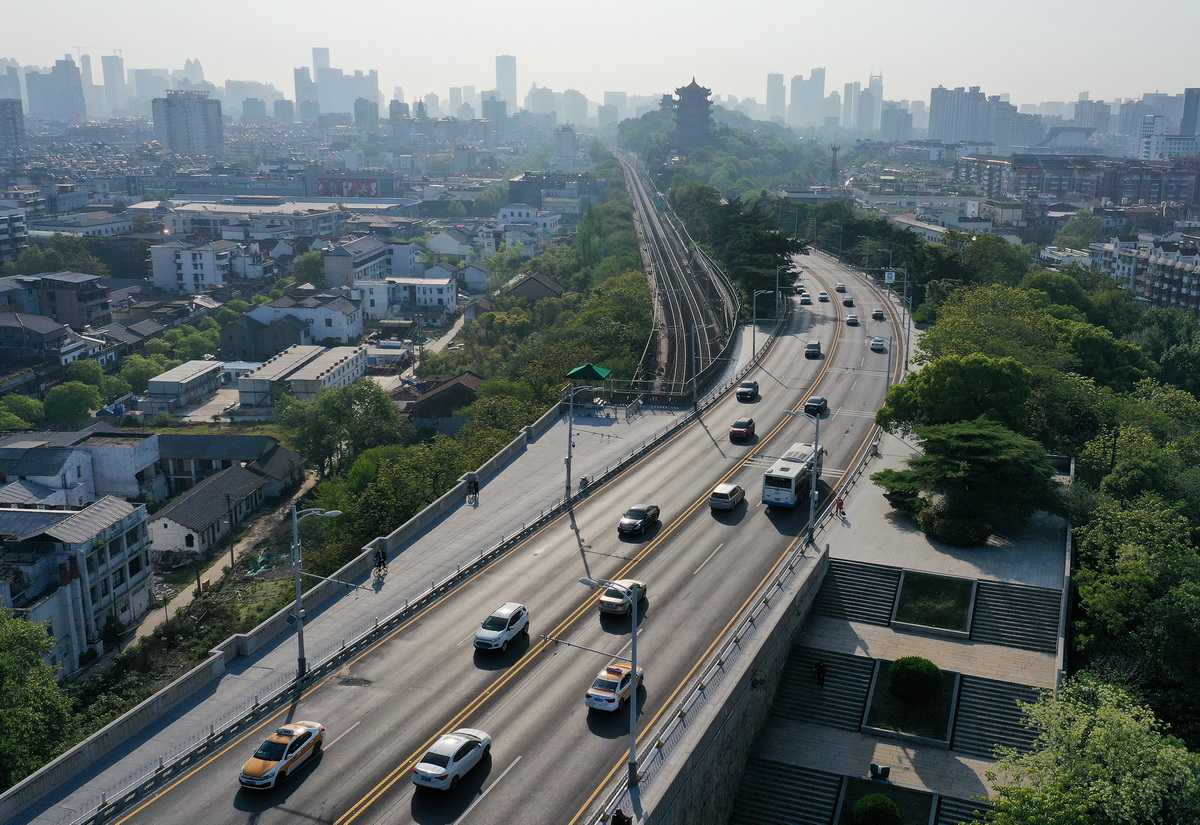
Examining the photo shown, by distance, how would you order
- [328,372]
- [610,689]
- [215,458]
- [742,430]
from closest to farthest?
[610,689]
[742,430]
[215,458]
[328,372]

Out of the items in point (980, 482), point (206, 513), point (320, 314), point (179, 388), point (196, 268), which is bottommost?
point (206, 513)

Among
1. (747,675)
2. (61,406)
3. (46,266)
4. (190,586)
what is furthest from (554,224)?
(747,675)

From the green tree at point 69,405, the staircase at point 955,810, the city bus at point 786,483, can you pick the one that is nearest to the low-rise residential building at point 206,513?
the green tree at point 69,405

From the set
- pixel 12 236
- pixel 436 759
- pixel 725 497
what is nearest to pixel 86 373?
pixel 12 236

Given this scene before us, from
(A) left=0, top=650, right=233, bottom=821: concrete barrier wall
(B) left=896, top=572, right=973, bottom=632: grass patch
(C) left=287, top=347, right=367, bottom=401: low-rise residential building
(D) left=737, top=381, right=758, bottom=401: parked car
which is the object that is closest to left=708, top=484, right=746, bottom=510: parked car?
(B) left=896, top=572, right=973, bottom=632: grass patch

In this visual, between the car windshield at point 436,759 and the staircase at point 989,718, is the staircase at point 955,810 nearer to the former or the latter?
the staircase at point 989,718

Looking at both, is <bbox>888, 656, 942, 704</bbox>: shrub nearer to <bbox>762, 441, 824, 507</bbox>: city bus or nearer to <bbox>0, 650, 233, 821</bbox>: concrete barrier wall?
<bbox>762, 441, 824, 507</bbox>: city bus

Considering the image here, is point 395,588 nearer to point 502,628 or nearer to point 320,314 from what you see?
point 502,628

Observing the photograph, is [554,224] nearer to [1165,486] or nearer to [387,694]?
[1165,486]
